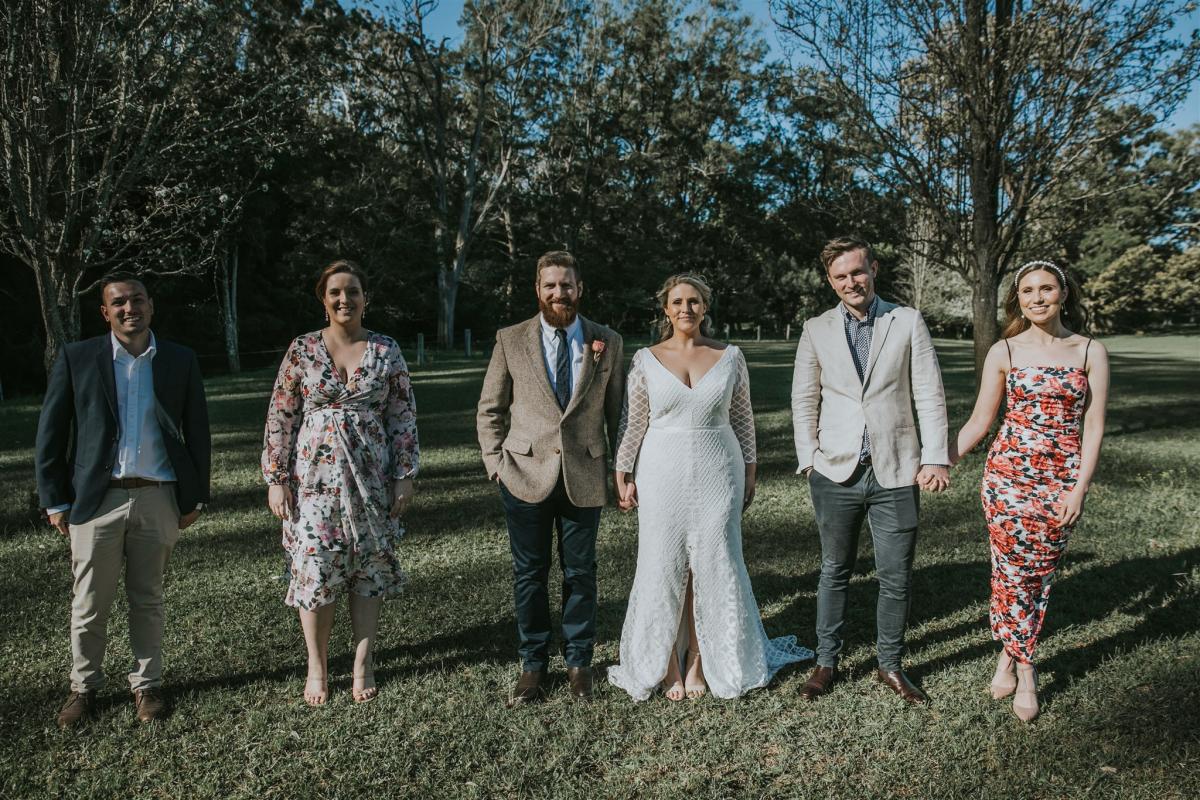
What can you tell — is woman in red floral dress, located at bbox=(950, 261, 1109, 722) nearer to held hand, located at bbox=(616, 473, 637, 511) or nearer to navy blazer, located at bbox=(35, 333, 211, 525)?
held hand, located at bbox=(616, 473, 637, 511)

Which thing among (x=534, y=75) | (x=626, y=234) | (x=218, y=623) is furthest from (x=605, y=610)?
(x=626, y=234)

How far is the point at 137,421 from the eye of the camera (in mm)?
3600

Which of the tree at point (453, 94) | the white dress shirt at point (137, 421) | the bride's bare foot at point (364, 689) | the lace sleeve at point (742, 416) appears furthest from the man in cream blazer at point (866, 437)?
the tree at point (453, 94)

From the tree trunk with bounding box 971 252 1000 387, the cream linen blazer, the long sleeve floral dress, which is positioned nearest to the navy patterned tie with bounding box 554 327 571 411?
the long sleeve floral dress

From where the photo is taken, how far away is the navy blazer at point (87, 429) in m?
3.49

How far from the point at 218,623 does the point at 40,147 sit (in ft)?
14.6

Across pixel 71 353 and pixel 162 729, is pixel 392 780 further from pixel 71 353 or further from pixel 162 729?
pixel 71 353

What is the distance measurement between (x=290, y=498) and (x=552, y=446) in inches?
48.8

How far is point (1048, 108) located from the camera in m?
9.16

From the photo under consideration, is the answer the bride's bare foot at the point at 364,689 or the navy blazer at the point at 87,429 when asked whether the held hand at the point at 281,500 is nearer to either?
the navy blazer at the point at 87,429

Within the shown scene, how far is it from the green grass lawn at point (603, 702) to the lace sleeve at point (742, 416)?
3.92 feet

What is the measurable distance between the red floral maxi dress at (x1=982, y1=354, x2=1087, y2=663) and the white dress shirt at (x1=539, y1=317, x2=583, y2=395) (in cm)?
203

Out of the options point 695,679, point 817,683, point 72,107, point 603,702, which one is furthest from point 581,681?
point 72,107

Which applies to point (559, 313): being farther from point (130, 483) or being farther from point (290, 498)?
point (130, 483)
